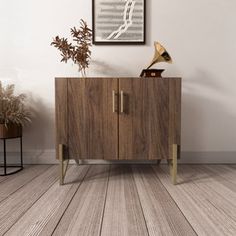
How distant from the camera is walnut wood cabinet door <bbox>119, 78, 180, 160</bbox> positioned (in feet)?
4.71

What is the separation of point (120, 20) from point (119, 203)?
136 centimetres

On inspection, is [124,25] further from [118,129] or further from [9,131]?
[9,131]

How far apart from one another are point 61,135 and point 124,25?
100cm

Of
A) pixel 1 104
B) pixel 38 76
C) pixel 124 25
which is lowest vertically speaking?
pixel 1 104

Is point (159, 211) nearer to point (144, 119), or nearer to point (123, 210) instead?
point (123, 210)

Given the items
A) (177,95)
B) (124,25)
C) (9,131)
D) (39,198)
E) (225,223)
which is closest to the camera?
(225,223)

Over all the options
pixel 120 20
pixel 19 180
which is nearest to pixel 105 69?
pixel 120 20

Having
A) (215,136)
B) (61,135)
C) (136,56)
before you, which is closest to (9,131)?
(61,135)

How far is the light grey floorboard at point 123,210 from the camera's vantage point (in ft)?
2.93

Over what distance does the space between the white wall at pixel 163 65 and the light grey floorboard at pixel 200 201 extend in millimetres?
403

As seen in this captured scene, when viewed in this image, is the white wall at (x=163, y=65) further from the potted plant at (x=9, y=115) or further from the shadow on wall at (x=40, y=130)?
the potted plant at (x=9, y=115)

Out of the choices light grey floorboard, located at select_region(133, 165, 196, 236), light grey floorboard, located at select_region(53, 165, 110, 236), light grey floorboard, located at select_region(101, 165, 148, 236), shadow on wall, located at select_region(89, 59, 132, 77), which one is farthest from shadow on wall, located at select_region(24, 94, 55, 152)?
light grey floorboard, located at select_region(133, 165, 196, 236)

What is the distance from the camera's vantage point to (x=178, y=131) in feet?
4.75

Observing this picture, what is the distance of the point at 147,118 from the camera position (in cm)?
145
